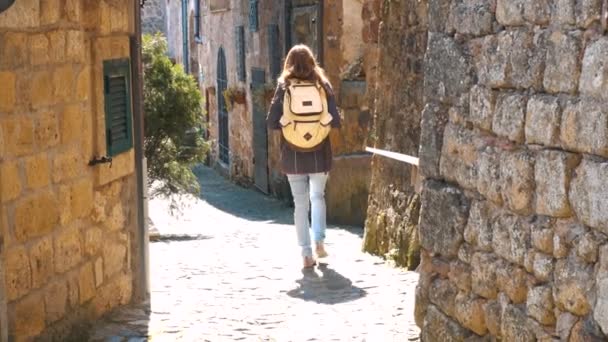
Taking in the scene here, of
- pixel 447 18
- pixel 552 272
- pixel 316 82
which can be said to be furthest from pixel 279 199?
pixel 552 272

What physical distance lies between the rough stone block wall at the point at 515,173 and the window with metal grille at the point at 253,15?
10694 mm

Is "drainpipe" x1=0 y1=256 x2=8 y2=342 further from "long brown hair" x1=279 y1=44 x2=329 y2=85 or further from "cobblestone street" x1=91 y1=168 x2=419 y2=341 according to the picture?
"long brown hair" x1=279 y1=44 x2=329 y2=85

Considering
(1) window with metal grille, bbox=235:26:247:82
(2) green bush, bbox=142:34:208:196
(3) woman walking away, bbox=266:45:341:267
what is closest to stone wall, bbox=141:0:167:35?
(1) window with metal grille, bbox=235:26:247:82

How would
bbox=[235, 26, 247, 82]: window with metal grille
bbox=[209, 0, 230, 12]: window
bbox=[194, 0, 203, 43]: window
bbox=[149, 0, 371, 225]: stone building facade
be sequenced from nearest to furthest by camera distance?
1. bbox=[149, 0, 371, 225]: stone building facade
2. bbox=[235, 26, 247, 82]: window with metal grille
3. bbox=[209, 0, 230, 12]: window
4. bbox=[194, 0, 203, 43]: window

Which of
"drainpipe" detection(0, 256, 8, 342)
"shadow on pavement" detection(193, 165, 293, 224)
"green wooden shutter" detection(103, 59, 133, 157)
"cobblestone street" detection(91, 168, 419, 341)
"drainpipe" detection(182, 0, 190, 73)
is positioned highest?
"drainpipe" detection(182, 0, 190, 73)

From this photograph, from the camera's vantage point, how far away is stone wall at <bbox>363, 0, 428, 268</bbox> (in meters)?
7.20

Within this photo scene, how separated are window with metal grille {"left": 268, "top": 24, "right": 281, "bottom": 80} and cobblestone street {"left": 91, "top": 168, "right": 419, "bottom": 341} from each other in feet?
16.3

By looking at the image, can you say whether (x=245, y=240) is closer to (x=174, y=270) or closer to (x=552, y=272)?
(x=174, y=270)

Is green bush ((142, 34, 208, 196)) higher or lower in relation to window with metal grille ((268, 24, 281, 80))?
lower

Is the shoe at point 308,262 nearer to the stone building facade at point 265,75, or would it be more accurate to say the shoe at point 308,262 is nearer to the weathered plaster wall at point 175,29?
the stone building facade at point 265,75

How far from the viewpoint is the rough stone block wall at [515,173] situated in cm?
322

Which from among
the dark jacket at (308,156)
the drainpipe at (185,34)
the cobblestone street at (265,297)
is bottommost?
the cobblestone street at (265,297)

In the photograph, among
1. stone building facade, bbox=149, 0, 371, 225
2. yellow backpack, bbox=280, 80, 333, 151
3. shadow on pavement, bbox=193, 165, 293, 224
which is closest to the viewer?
yellow backpack, bbox=280, 80, 333, 151

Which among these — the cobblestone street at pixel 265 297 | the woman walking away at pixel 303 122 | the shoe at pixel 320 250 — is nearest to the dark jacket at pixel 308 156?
the woman walking away at pixel 303 122
